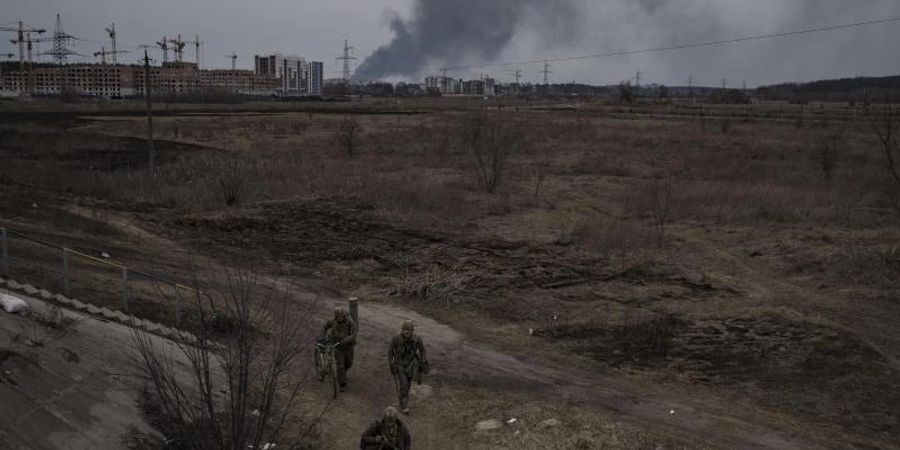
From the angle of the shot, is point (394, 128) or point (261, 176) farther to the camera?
point (394, 128)

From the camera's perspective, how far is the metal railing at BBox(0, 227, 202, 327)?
14336mm

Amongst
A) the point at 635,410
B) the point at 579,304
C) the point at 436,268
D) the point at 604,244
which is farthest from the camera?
the point at 604,244

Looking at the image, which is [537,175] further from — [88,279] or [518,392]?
[518,392]

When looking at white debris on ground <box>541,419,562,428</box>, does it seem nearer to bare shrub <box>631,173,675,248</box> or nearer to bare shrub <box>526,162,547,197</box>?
bare shrub <box>631,173,675,248</box>

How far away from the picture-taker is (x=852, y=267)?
772 inches

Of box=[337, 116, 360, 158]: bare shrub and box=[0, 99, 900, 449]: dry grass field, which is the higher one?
box=[337, 116, 360, 158]: bare shrub

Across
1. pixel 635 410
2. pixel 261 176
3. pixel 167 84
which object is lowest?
pixel 635 410

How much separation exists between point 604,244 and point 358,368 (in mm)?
11556

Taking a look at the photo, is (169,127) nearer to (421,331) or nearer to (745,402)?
(421,331)

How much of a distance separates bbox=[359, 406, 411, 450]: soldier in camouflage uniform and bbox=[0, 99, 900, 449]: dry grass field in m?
2.28

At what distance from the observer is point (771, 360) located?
1386 cm

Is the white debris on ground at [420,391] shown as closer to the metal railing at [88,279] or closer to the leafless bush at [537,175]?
the metal railing at [88,279]

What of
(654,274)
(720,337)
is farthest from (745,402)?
(654,274)

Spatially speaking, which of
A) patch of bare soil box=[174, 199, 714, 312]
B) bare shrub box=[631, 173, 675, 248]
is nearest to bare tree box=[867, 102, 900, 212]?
bare shrub box=[631, 173, 675, 248]
